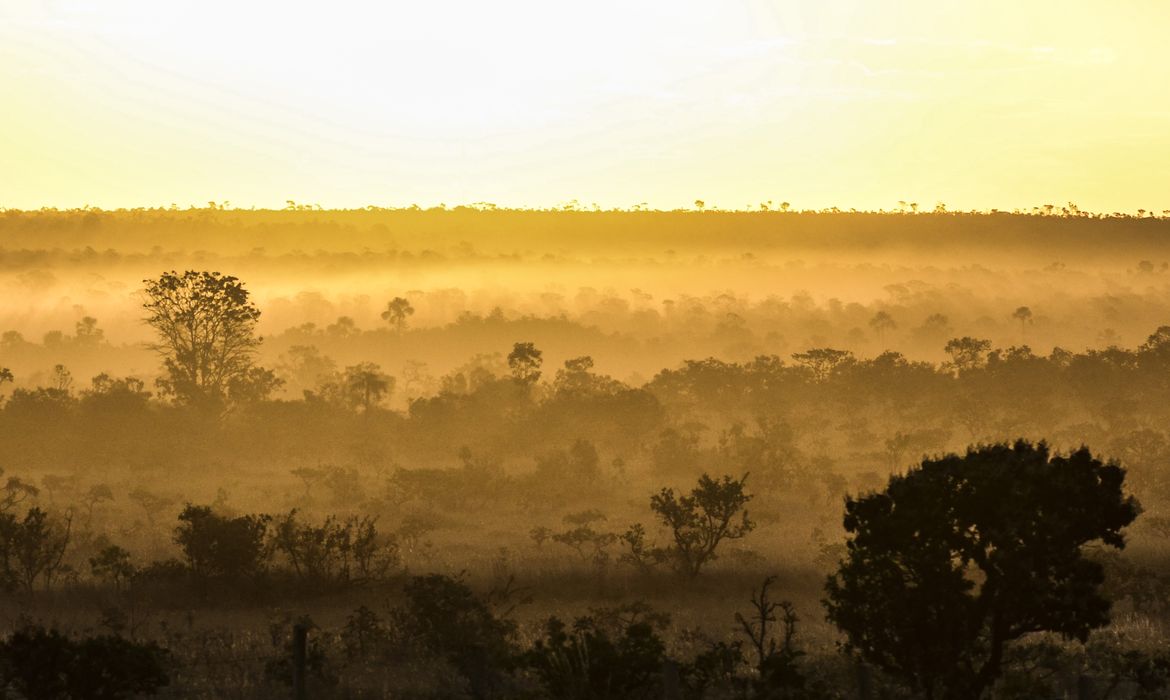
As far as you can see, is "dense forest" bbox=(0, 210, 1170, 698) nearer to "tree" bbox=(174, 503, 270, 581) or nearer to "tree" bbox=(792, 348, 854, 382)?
"tree" bbox=(174, 503, 270, 581)

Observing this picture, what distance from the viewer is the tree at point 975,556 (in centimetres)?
2512

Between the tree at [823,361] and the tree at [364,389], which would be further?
the tree at [823,361]

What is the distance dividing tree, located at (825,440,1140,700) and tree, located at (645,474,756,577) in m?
23.6

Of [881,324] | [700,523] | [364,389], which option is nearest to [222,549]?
[700,523]

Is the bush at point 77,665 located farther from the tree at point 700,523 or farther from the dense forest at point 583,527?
the tree at point 700,523

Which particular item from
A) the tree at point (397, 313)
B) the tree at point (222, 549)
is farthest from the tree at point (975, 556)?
the tree at point (397, 313)

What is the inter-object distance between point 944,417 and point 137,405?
54.8 metres

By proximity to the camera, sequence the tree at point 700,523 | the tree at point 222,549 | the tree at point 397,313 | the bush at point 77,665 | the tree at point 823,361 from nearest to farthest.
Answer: the bush at point 77,665
the tree at point 222,549
the tree at point 700,523
the tree at point 823,361
the tree at point 397,313

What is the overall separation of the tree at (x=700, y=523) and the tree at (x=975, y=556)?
23600 mm

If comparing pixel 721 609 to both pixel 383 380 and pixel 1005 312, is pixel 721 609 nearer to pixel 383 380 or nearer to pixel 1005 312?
pixel 383 380

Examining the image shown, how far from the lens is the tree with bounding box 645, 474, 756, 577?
50344 millimetres

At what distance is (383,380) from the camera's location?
328ft

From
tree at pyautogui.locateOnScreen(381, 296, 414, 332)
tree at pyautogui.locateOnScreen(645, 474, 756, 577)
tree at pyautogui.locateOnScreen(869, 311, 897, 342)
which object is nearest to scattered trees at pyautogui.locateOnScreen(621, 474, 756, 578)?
tree at pyautogui.locateOnScreen(645, 474, 756, 577)

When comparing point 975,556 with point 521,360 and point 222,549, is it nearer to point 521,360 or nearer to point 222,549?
point 222,549
